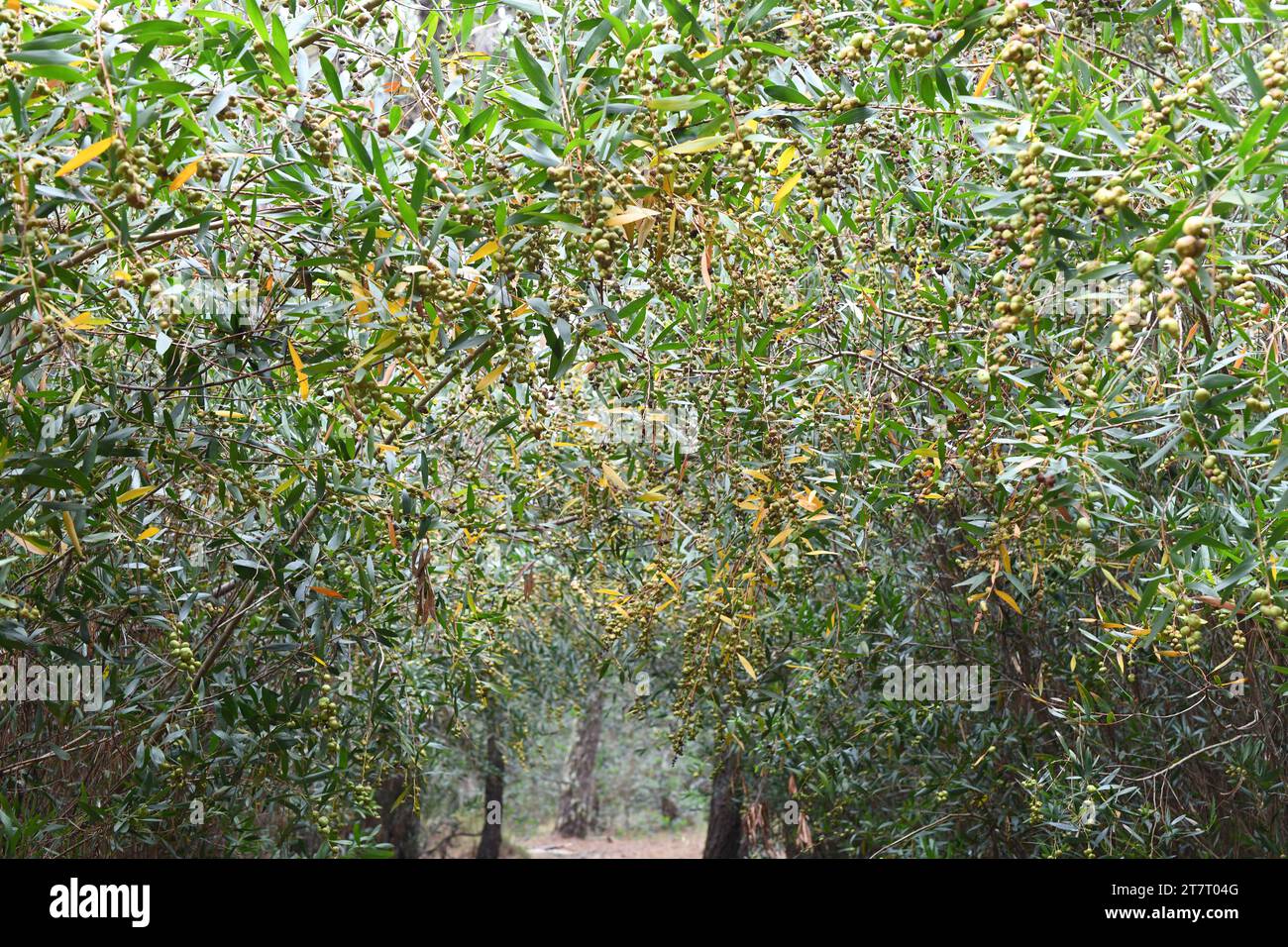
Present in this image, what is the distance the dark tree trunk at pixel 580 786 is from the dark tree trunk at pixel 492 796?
9.51 ft

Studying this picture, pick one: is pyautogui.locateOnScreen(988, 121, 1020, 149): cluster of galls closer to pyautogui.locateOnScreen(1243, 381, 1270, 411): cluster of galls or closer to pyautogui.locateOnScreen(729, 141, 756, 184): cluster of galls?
pyautogui.locateOnScreen(729, 141, 756, 184): cluster of galls

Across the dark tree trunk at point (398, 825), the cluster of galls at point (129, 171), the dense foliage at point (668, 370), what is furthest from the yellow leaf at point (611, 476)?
the dark tree trunk at point (398, 825)

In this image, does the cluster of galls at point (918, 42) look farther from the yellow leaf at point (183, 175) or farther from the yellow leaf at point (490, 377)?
the yellow leaf at point (183, 175)

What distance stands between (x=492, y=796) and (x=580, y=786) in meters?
5.56

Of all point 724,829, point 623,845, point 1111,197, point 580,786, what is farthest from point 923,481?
point 623,845

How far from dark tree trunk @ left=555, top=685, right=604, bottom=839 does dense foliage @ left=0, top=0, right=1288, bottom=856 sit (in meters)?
11.0

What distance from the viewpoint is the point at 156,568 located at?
8.46ft

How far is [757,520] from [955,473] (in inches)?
28.1

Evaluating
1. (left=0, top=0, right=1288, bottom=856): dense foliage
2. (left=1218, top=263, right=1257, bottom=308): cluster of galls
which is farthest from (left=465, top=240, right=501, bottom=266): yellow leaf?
(left=1218, top=263, right=1257, bottom=308): cluster of galls

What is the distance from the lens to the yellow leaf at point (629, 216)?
167cm

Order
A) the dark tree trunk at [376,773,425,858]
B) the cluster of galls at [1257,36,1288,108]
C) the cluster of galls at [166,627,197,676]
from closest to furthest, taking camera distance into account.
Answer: the cluster of galls at [1257,36,1288,108] < the cluster of galls at [166,627,197,676] < the dark tree trunk at [376,773,425,858]

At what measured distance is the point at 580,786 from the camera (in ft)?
53.1

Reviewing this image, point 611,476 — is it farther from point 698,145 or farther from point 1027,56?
point 1027,56

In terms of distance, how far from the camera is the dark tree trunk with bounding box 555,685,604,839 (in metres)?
15.6
